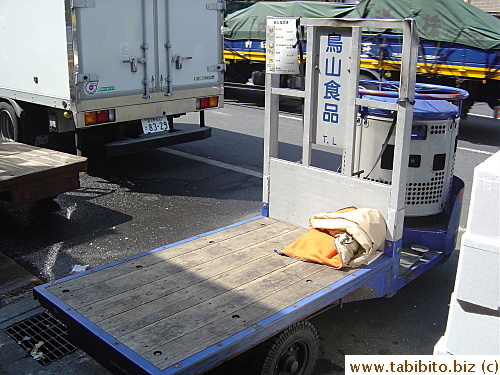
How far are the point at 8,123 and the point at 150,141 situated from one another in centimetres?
243

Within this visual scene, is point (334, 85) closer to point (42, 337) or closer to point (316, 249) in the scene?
point (316, 249)

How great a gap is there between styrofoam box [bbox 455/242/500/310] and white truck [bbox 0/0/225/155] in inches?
234

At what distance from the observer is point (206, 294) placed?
377cm

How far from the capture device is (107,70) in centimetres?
751

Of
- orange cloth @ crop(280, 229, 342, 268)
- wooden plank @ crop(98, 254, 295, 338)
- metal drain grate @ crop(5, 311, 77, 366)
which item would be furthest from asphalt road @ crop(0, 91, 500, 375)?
metal drain grate @ crop(5, 311, 77, 366)

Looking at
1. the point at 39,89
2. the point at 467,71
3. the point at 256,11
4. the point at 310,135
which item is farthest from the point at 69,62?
the point at 256,11

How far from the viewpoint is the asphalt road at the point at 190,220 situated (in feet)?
14.7

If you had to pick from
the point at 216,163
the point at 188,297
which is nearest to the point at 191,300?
the point at 188,297

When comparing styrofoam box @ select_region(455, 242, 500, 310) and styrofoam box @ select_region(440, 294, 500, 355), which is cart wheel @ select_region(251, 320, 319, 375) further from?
styrofoam box @ select_region(455, 242, 500, 310)

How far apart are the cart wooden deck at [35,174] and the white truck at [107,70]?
99cm

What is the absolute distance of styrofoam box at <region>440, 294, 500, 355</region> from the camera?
2.26 meters

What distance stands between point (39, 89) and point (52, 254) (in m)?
3.03

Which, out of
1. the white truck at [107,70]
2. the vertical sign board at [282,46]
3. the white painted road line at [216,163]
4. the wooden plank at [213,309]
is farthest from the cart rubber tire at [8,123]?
the wooden plank at [213,309]

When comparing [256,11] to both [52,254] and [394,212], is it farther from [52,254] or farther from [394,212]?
[394,212]
